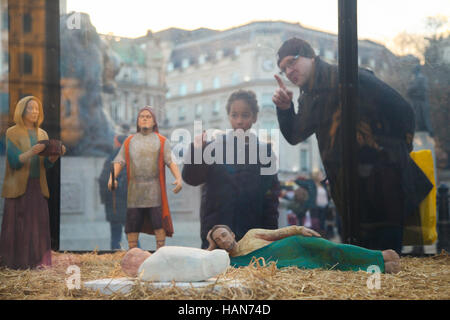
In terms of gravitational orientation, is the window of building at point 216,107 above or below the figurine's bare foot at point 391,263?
above

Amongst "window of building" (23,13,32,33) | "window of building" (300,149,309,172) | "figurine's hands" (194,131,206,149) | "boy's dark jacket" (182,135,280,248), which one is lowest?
"boy's dark jacket" (182,135,280,248)

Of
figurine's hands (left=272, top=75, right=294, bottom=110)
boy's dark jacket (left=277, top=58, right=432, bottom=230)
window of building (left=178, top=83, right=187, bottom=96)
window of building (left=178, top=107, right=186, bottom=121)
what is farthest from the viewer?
window of building (left=178, top=83, right=187, bottom=96)

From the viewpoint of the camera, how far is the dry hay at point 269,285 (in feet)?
11.6

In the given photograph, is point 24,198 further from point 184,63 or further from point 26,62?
point 184,63

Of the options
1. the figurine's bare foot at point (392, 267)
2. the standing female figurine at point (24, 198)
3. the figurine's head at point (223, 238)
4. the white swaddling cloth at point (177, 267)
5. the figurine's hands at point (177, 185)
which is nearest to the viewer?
the white swaddling cloth at point (177, 267)

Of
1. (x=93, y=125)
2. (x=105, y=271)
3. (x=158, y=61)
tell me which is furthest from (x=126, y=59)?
(x=105, y=271)

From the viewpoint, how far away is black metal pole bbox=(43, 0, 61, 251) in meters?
5.41

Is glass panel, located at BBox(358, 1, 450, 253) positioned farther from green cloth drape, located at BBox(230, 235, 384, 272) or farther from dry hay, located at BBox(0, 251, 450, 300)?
green cloth drape, located at BBox(230, 235, 384, 272)

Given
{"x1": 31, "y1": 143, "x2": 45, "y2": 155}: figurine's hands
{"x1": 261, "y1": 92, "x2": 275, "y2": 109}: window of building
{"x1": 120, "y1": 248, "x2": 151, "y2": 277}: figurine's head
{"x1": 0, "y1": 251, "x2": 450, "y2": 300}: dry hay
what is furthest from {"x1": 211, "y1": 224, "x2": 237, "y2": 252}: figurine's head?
{"x1": 31, "y1": 143, "x2": 45, "y2": 155}: figurine's hands

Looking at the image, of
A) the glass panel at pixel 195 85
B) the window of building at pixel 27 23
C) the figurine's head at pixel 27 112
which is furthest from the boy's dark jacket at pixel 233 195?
the window of building at pixel 27 23

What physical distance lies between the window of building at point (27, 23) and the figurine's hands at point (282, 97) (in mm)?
2376

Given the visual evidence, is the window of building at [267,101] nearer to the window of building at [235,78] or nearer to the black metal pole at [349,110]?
the window of building at [235,78]

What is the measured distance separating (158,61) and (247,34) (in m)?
0.90

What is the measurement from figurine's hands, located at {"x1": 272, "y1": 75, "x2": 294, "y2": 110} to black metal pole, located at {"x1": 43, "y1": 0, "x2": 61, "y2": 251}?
205 cm
